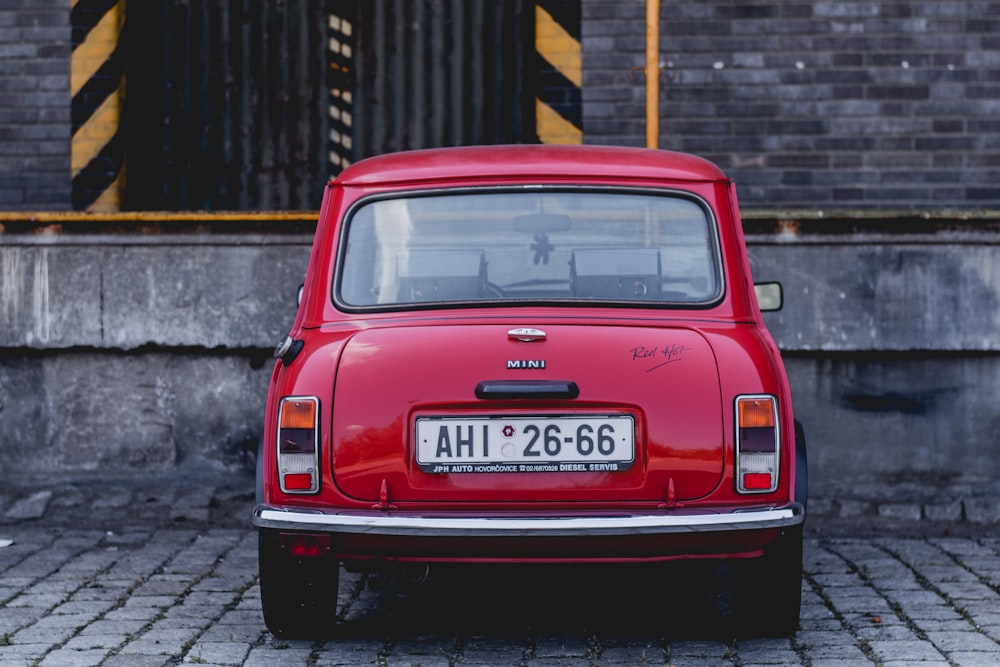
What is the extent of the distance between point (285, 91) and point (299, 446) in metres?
4.29

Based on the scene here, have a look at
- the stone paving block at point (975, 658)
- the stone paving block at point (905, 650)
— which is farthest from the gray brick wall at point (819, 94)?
the stone paving block at point (975, 658)

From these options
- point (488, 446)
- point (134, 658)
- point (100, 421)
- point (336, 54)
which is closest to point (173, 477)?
point (100, 421)

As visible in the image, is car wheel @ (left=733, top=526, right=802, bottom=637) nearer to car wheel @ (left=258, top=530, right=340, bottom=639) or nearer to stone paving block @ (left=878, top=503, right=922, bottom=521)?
car wheel @ (left=258, top=530, right=340, bottom=639)

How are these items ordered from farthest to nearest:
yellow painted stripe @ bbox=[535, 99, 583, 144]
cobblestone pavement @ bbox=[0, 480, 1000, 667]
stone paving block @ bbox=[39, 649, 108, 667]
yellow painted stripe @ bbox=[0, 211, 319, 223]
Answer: yellow painted stripe @ bbox=[535, 99, 583, 144] < yellow painted stripe @ bbox=[0, 211, 319, 223] < cobblestone pavement @ bbox=[0, 480, 1000, 667] < stone paving block @ bbox=[39, 649, 108, 667]

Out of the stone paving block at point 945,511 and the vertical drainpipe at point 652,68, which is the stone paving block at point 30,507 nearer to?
the vertical drainpipe at point 652,68

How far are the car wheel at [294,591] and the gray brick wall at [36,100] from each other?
419 cm

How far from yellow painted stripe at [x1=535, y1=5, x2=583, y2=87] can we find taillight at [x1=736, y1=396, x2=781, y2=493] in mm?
4025

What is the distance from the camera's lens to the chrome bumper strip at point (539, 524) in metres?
4.18

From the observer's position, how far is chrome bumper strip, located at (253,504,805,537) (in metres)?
4.18

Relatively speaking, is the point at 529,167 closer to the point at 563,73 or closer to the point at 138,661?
the point at 138,661

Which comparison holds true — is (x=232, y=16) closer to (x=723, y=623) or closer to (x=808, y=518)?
(x=808, y=518)

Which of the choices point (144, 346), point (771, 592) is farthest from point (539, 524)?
point (144, 346)

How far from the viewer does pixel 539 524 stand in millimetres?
4184

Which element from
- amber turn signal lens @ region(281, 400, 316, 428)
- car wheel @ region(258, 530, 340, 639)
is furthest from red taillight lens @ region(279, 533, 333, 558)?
amber turn signal lens @ region(281, 400, 316, 428)
